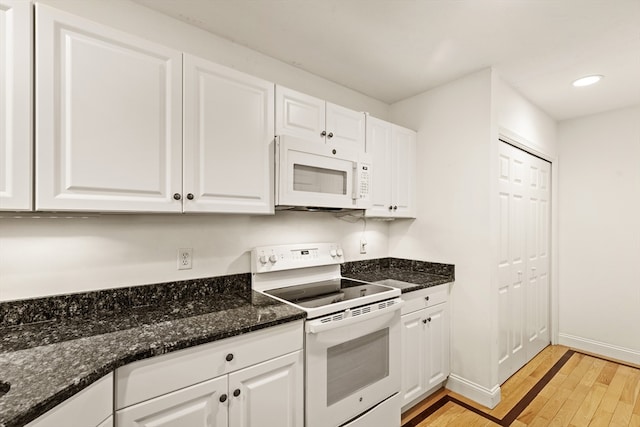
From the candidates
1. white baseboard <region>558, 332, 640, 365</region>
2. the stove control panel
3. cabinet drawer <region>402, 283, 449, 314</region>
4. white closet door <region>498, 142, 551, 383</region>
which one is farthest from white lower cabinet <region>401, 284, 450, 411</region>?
white baseboard <region>558, 332, 640, 365</region>

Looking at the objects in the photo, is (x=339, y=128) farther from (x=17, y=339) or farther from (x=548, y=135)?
(x=548, y=135)

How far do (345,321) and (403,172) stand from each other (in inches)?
57.5

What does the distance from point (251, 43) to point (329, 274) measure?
1.67m

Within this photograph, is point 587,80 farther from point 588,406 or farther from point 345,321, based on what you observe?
point 345,321

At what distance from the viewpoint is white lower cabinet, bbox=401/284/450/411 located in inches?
82.8

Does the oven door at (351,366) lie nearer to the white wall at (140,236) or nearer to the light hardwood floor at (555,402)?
the light hardwood floor at (555,402)

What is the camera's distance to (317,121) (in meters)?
2.01

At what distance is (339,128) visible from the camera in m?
2.14

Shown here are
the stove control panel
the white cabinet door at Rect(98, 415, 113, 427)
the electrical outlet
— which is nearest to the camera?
the white cabinet door at Rect(98, 415, 113, 427)

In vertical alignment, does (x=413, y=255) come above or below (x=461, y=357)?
above

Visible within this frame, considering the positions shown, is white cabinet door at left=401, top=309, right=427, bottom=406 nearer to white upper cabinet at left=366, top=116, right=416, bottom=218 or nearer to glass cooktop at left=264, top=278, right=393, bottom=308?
glass cooktop at left=264, top=278, right=393, bottom=308

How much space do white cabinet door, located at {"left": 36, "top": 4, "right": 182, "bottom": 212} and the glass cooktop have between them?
83 centimetres

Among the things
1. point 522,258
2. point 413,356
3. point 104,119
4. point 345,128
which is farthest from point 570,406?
point 104,119

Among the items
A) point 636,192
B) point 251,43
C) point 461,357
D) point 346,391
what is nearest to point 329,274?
point 346,391
